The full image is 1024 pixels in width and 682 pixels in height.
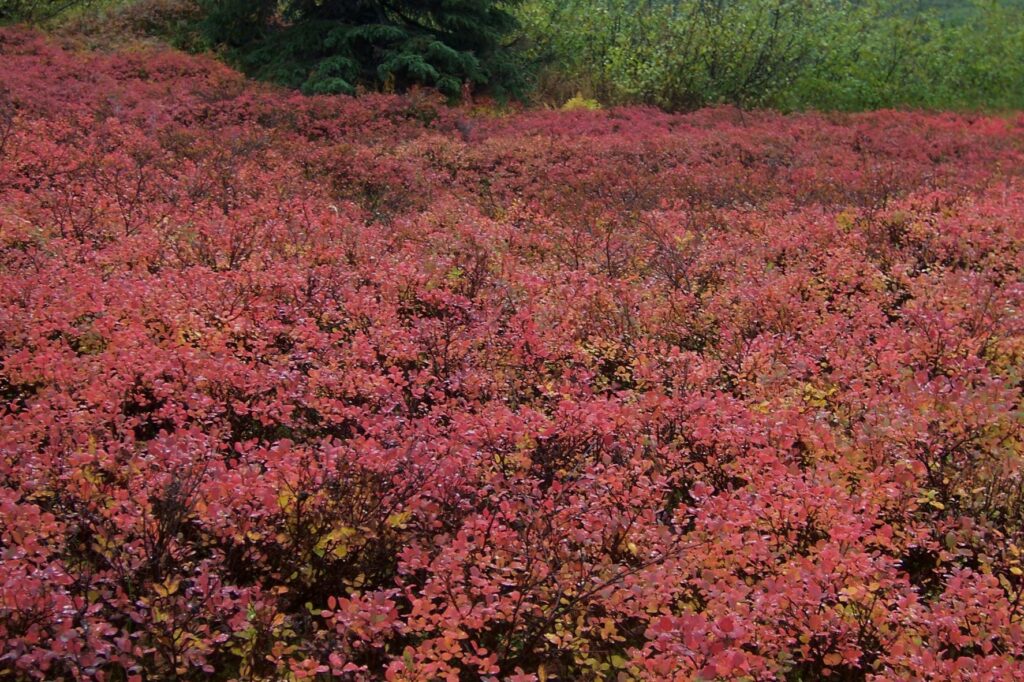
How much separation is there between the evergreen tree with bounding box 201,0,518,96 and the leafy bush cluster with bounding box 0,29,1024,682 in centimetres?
885

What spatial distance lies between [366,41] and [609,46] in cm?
844

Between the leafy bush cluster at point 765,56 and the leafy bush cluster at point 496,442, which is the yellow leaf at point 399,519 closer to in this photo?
the leafy bush cluster at point 496,442

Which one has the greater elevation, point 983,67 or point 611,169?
point 983,67

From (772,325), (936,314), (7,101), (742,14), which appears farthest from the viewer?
(742,14)

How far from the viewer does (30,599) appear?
2.65m

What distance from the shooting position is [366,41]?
17859mm

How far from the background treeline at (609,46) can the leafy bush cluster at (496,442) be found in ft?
30.8

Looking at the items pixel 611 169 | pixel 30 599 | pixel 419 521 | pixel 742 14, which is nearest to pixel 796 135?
pixel 611 169

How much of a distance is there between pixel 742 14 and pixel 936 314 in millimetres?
20521

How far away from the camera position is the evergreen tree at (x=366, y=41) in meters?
16.9

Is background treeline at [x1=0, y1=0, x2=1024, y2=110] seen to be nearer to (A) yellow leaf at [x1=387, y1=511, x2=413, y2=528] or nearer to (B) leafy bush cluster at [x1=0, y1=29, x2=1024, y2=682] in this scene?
(B) leafy bush cluster at [x1=0, y1=29, x2=1024, y2=682]

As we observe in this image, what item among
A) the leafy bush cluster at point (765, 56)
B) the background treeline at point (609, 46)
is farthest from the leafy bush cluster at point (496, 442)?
the leafy bush cluster at point (765, 56)

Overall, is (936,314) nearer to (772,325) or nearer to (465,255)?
(772,325)

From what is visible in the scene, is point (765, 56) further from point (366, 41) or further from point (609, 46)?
point (366, 41)
